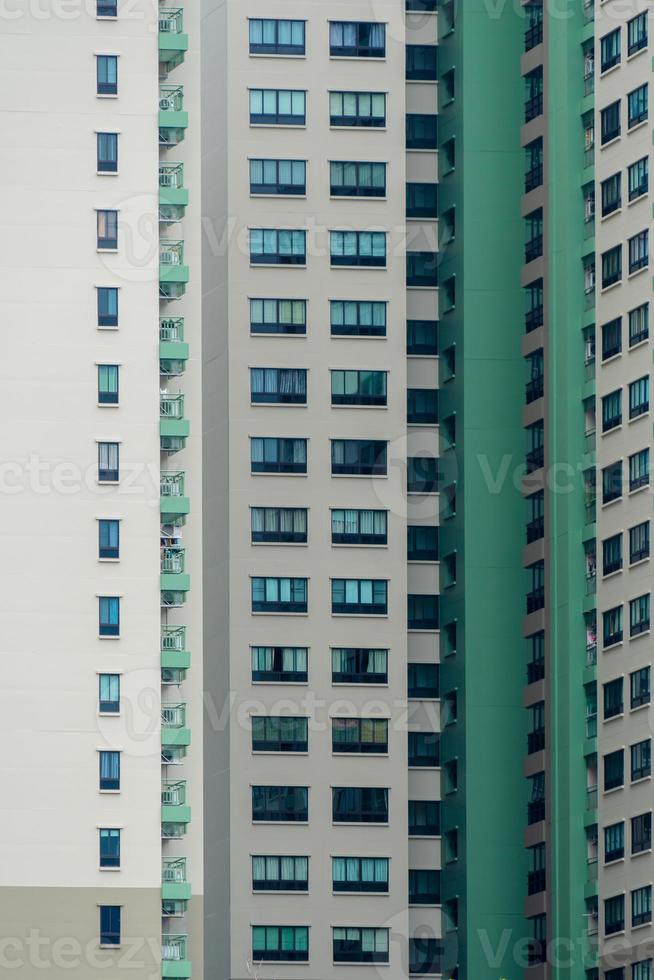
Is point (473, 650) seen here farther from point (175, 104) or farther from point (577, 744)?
point (175, 104)

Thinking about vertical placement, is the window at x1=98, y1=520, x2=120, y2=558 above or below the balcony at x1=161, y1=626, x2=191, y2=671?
above

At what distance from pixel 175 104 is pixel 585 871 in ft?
96.8

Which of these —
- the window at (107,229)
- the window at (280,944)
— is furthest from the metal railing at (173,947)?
the window at (107,229)

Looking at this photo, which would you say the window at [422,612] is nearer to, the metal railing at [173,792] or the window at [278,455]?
the window at [278,455]

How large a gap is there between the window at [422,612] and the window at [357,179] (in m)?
14.5

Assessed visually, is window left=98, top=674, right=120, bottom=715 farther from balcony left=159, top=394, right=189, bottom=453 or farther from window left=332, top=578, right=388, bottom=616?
window left=332, top=578, right=388, bottom=616

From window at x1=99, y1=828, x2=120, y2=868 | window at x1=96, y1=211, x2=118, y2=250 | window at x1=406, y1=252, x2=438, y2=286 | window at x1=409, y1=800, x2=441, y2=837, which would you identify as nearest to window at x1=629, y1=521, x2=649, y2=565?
window at x1=409, y1=800, x2=441, y2=837

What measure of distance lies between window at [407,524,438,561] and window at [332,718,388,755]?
681 centimetres

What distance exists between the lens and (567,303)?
124000mm

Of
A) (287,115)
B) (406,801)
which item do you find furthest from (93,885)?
(287,115)

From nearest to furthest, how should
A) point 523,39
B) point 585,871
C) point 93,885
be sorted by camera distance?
point 93,885, point 585,871, point 523,39

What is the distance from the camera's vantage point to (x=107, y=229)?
11631cm

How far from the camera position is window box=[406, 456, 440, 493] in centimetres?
12688

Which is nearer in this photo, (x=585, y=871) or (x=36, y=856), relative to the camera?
(x=36, y=856)
